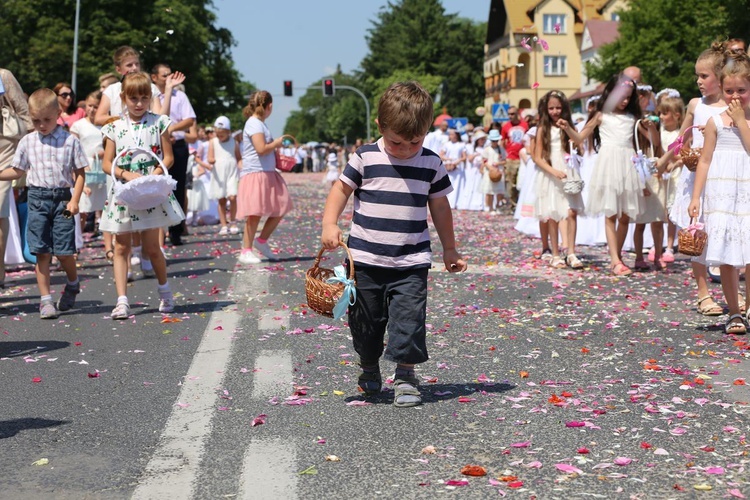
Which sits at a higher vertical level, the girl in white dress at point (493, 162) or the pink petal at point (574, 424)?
the girl in white dress at point (493, 162)

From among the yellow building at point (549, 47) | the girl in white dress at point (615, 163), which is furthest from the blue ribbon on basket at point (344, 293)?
the yellow building at point (549, 47)

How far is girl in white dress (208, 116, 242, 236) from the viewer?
18938mm

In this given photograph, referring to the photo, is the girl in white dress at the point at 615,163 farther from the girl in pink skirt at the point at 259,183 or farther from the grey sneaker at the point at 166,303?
the grey sneaker at the point at 166,303

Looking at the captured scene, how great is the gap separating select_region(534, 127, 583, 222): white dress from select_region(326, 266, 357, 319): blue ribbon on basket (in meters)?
7.22

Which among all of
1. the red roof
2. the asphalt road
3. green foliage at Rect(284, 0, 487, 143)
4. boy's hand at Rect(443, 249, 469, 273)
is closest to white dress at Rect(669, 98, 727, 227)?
the asphalt road

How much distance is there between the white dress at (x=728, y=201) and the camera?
783 cm

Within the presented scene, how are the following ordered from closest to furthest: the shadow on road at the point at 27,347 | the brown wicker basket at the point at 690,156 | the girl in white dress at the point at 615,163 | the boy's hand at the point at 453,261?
the boy's hand at the point at 453,261 < the shadow on road at the point at 27,347 < the brown wicker basket at the point at 690,156 < the girl in white dress at the point at 615,163

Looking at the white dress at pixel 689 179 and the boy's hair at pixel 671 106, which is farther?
the boy's hair at pixel 671 106

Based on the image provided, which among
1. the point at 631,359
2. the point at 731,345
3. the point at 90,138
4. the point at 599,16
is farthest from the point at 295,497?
the point at 599,16

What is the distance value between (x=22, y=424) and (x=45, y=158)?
4326 mm

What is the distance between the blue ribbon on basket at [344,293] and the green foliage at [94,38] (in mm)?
46716

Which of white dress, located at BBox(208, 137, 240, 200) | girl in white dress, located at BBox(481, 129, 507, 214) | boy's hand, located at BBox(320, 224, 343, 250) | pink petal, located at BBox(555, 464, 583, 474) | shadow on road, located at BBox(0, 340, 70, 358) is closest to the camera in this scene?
pink petal, located at BBox(555, 464, 583, 474)

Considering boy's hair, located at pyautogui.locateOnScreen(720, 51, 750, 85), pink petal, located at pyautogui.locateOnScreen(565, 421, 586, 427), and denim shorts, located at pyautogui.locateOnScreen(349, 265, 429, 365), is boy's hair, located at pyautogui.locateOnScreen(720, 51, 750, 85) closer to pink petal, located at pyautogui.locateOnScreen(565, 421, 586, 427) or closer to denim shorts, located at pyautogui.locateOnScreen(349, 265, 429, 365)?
denim shorts, located at pyautogui.locateOnScreen(349, 265, 429, 365)

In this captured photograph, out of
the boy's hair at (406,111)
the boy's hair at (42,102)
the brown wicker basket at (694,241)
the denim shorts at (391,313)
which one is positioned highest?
the boy's hair at (42,102)
